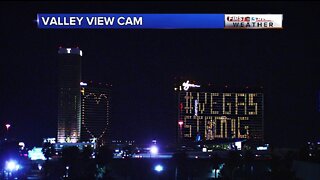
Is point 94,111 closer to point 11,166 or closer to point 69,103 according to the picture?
point 69,103

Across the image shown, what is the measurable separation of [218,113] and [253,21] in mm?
148088

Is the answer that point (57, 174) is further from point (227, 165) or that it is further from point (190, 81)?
point (190, 81)

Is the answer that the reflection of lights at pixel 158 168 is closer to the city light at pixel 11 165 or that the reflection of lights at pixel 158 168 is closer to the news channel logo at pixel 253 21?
the city light at pixel 11 165

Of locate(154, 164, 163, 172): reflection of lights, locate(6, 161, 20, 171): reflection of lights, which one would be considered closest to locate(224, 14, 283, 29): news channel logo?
locate(6, 161, 20, 171): reflection of lights

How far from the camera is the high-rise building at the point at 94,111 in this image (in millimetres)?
161875

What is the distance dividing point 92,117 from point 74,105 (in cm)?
772

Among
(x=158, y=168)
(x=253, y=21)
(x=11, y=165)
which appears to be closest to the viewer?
(x=253, y=21)

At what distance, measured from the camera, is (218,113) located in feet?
538

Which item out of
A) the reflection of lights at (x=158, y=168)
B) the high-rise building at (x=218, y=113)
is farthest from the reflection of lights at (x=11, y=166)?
the high-rise building at (x=218, y=113)

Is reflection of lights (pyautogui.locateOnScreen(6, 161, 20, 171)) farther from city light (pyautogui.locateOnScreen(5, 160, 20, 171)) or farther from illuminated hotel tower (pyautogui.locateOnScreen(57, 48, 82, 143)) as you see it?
illuminated hotel tower (pyautogui.locateOnScreen(57, 48, 82, 143))

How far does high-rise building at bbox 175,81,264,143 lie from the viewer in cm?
15750

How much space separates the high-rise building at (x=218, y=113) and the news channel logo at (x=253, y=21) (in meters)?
137

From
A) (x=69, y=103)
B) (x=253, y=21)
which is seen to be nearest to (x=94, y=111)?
(x=69, y=103)

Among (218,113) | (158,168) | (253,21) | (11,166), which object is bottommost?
(158,168)
